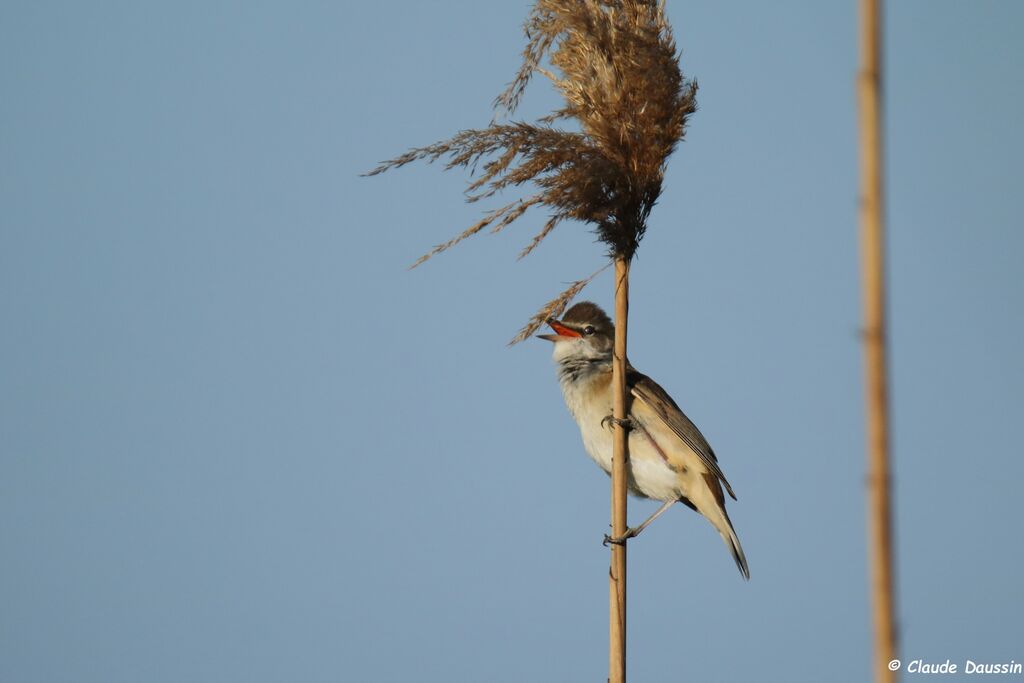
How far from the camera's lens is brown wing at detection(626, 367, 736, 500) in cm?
556

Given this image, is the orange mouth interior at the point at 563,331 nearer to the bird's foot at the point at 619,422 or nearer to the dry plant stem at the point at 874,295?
the bird's foot at the point at 619,422

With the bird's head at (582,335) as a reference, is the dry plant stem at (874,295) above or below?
below

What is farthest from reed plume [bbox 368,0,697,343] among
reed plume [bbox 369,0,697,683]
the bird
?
the bird

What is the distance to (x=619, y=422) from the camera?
13.5 feet

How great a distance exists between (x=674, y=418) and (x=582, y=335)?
760mm

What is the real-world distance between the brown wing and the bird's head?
0.32 meters

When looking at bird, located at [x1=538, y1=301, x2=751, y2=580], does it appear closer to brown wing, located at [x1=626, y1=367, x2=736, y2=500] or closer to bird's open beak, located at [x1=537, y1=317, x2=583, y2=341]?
brown wing, located at [x1=626, y1=367, x2=736, y2=500]

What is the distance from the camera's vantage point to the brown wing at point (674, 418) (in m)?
5.56

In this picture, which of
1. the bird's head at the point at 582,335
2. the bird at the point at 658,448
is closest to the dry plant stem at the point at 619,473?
the bird at the point at 658,448

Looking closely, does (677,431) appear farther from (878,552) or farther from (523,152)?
(878,552)

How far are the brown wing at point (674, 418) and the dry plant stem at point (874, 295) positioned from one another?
4274mm

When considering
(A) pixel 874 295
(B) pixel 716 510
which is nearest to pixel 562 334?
(B) pixel 716 510

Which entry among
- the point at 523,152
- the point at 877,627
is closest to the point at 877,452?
the point at 877,627

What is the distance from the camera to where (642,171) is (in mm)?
3943
